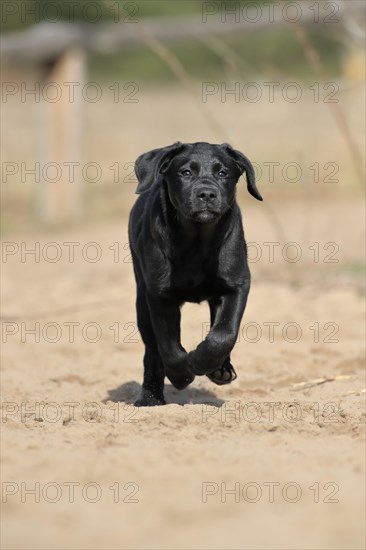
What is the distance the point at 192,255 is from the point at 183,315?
11.1ft

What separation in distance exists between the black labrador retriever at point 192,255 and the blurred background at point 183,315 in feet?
1.17

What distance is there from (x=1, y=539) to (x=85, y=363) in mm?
4015

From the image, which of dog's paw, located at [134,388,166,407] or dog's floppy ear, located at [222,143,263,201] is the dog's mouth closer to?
dog's floppy ear, located at [222,143,263,201]

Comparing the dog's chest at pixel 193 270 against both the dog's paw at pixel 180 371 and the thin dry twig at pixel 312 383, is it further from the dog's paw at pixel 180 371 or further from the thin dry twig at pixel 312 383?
the thin dry twig at pixel 312 383

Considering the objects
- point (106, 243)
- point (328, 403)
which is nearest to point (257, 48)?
point (106, 243)

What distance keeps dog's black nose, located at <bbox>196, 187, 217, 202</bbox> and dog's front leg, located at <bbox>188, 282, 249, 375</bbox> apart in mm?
583

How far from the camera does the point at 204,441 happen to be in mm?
4812

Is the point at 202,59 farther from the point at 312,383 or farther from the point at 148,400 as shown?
the point at 148,400

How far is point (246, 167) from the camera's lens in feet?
19.0

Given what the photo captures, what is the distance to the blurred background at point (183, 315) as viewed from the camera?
155 inches

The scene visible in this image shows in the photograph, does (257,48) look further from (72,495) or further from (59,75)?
(72,495)

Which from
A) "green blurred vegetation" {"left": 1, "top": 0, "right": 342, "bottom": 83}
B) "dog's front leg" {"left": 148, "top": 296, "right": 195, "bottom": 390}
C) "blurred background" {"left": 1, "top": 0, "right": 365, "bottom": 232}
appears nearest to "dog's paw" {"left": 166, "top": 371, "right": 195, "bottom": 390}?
"dog's front leg" {"left": 148, "top": 296, "right": 195, "bottom": 390}

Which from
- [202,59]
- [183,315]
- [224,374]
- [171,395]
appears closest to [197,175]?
[224,374]

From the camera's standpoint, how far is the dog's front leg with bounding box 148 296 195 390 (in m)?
5.73
